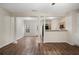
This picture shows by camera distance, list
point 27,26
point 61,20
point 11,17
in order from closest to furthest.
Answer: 1. point 11,17
2. point 61,20
3. point 27,26

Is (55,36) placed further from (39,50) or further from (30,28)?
(30,28)

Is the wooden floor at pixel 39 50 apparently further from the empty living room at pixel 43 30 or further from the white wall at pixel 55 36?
the white wall at pixel 55 36

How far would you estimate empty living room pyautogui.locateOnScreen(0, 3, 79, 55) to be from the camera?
4535mm

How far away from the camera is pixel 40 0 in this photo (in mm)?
2180

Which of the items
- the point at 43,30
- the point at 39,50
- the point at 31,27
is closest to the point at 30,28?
the point at 31,27

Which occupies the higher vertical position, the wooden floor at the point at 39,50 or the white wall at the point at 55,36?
the white wall at the point at 55,36

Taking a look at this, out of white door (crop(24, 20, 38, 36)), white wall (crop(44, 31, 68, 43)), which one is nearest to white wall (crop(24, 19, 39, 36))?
white door (crop(24, 20, 38, 36))

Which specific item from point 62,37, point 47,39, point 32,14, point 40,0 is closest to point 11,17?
point 32,14

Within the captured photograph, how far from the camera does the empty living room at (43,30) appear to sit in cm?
454

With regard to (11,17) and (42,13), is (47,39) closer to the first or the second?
(42,13)

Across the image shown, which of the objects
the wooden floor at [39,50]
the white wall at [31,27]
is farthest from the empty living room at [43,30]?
the white wall at [31,27]

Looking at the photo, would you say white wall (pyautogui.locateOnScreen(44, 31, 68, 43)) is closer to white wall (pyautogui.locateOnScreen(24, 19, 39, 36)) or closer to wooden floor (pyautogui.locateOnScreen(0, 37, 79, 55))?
wooden floor (pyautogui.locateOnScreen(0, 37, 79, 55))

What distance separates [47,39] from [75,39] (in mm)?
1812

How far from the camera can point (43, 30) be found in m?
7.17
